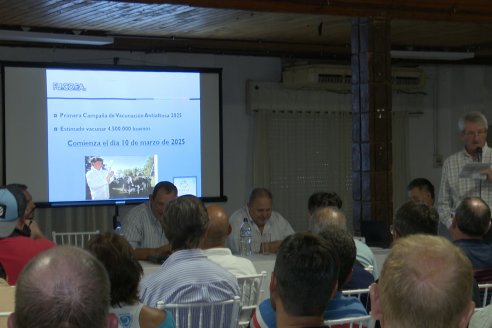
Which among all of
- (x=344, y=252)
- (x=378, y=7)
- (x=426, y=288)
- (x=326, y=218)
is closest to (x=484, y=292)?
(x=326, y=218)

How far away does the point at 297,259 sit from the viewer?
235 cm

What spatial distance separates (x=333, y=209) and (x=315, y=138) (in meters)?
5.42

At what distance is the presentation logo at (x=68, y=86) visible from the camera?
773 centimetres

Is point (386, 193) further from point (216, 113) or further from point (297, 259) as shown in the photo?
point (297, 259)

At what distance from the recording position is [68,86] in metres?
7.78

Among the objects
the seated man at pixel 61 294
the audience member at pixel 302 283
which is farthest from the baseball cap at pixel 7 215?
the seated man at pixel 61 294

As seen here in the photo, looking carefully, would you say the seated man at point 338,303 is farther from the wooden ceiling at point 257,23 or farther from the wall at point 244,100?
the wall at point 244,100

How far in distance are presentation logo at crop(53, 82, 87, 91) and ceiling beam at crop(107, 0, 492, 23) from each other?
105 inches

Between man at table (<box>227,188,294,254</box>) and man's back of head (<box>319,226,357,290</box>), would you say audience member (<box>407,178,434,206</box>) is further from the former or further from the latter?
man's back of head (<box>319,226,357,290</box>)

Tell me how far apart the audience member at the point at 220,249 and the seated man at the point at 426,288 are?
2.15m

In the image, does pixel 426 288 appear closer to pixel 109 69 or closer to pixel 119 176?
Result: pixel 119 176

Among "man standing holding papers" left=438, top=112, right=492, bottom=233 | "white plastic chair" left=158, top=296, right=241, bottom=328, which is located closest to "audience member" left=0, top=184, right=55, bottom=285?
"white plastic chair" left=158, top=296, right=241, bottom=328

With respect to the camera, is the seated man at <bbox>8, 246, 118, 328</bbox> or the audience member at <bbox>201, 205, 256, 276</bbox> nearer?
the seated man at <bbox>8, 246, 118, 328</bbox>

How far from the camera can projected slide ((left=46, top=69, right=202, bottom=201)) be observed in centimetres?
774
